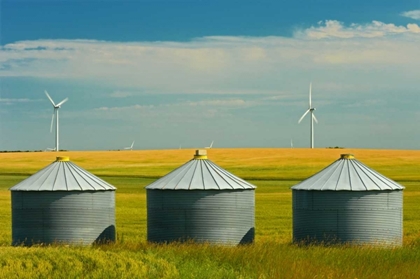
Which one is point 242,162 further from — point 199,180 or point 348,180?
point 199,180

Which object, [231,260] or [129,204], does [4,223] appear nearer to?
[129,204]

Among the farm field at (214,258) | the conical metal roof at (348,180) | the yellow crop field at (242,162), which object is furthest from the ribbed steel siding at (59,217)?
the yellow crop field at (242,162)

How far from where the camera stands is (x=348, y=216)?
2641cm

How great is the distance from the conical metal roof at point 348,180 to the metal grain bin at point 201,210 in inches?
87.9

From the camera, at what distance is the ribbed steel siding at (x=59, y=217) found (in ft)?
89.0

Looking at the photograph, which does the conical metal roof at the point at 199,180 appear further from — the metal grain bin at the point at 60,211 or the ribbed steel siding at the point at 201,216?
the metal grain bin at the point at 60,211

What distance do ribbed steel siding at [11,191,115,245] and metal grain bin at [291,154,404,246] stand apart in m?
7.44

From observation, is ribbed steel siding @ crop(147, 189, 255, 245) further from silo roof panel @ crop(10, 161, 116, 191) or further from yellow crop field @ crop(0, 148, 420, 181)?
yellow crop field @ crop(0, 148, 420, 181)

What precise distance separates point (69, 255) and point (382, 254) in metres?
9.75

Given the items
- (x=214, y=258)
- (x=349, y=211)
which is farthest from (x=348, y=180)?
(x=214, y=258)

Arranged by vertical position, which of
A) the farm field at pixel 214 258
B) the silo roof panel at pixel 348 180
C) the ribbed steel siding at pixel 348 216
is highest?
the silo roof panel at pixel 348 180

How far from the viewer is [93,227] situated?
90.2 ft

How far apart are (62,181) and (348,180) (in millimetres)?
10360

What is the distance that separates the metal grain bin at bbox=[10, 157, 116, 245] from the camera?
89.0 ft
